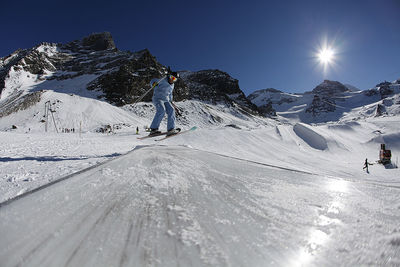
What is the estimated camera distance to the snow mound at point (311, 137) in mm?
12456

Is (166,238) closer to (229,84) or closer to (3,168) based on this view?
(3,168)

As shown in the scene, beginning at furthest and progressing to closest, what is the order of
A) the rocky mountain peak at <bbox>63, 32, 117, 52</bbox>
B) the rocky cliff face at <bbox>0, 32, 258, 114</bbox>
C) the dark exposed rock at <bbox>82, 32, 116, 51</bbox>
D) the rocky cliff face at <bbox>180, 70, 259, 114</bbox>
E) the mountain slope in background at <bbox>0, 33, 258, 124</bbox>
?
the dark exposed rock at <bbox>82, 32, 116, 51</bbox>
the rocky mountain peak at <bbox>63, 32, 117, 52</bbox>
the rocky cliff face at <bbox>180, 70, 259, 114</bbox>
the rocky cliff face at <bbox>0, 32, 258, 114</bbox>
the mountain slope in background at <bbox>0, 33, 258, 124</bbox>

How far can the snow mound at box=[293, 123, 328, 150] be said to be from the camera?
12.5m

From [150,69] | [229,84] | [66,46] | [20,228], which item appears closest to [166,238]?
[20,228]

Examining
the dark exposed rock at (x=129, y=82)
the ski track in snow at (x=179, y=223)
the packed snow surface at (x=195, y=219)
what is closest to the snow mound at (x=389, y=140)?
the packed snow surface at (x=195, y=219)

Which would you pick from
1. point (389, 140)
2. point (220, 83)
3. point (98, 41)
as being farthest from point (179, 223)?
point (98, 41)

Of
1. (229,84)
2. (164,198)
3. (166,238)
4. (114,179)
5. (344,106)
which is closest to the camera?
(166,238)

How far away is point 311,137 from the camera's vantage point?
1330 centimetres

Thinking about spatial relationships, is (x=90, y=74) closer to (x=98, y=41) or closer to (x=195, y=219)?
(x=98, y=41)

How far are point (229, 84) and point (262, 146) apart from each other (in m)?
110

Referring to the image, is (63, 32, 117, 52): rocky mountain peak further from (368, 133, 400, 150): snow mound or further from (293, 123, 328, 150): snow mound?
(368, 133, 400, 150): snow mound

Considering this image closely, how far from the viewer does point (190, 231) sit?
3.33ft

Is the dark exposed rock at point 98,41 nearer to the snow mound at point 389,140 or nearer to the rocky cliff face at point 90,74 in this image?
the rocky cliff face at point 90,74

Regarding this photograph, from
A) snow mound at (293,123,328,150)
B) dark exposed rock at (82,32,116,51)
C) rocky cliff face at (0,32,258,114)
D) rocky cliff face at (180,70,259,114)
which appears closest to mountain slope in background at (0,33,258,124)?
rocky cliff face at (0,32,258,114)
